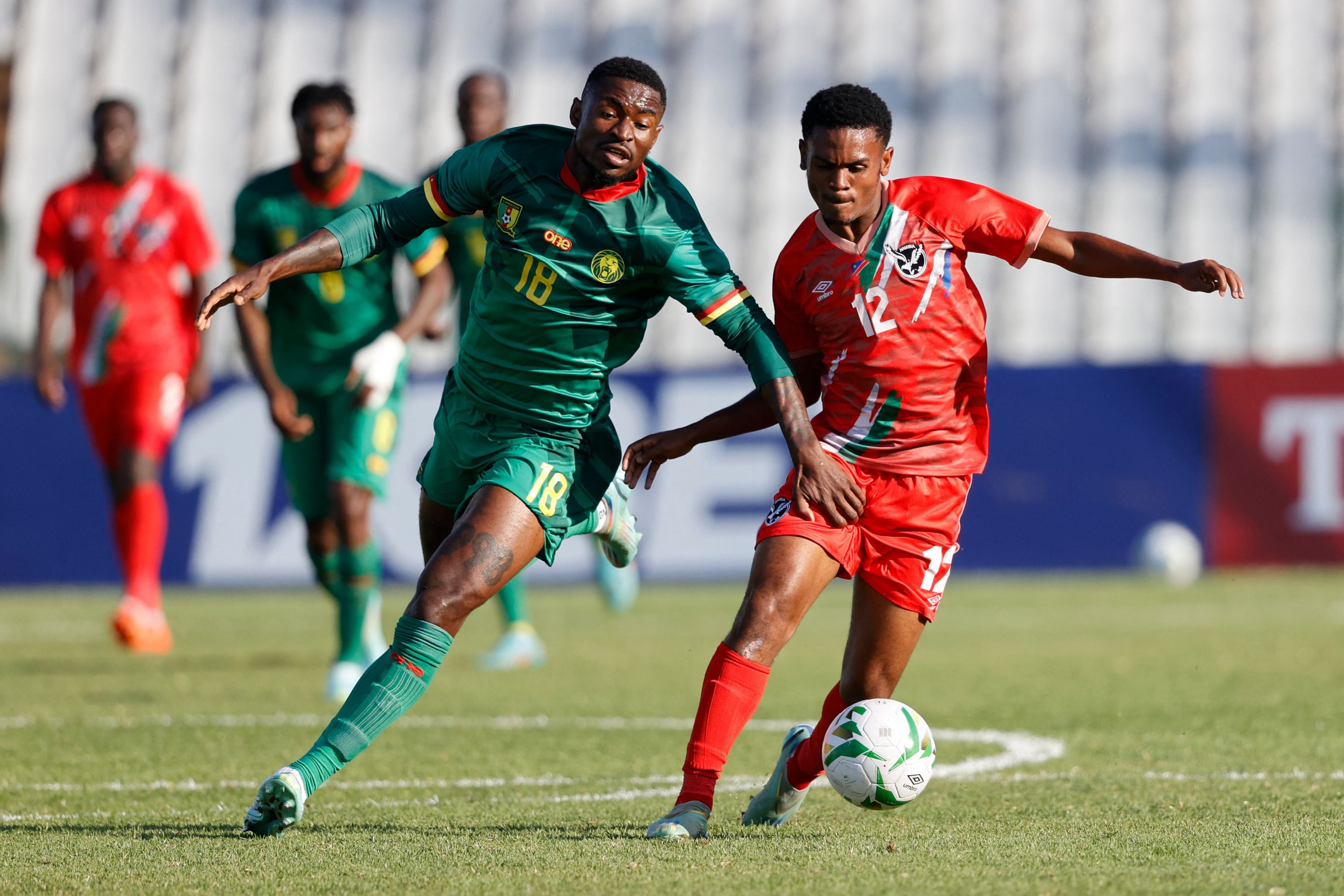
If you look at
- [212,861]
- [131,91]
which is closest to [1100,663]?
[212,861]

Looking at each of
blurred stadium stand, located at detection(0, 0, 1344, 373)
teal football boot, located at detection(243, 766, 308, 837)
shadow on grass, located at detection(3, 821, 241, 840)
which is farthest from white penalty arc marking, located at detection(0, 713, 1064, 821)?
blurred stadium stand, located at detection(0, 0, 1344, 373)

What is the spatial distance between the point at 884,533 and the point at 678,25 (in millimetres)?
17171

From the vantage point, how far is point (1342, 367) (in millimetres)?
12562

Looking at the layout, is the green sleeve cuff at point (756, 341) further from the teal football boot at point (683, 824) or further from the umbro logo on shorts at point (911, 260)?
the teal football boot at point (683, 824)

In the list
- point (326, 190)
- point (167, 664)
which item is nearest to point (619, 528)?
point (326, 190)

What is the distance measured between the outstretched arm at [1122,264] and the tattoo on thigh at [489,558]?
1567 millimetres

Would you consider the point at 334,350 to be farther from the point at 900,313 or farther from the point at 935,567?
the point at 935,567

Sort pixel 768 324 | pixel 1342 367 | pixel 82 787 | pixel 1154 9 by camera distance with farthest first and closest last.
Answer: pixel 1154 9 < pixel 1342 367 < pixel 82 787 < pixel 768 324

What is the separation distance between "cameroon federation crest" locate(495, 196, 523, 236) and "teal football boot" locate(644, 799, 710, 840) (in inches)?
59.6

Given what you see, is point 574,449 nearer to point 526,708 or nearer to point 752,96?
point 526,708

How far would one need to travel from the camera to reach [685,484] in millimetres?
12852

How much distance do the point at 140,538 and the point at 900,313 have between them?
5679mm

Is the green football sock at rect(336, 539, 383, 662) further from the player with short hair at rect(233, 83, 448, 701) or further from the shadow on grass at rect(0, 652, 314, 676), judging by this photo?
the shadow on grass at rect(0, 652, 314, 676)

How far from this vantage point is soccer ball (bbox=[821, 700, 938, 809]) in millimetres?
→ 3945
